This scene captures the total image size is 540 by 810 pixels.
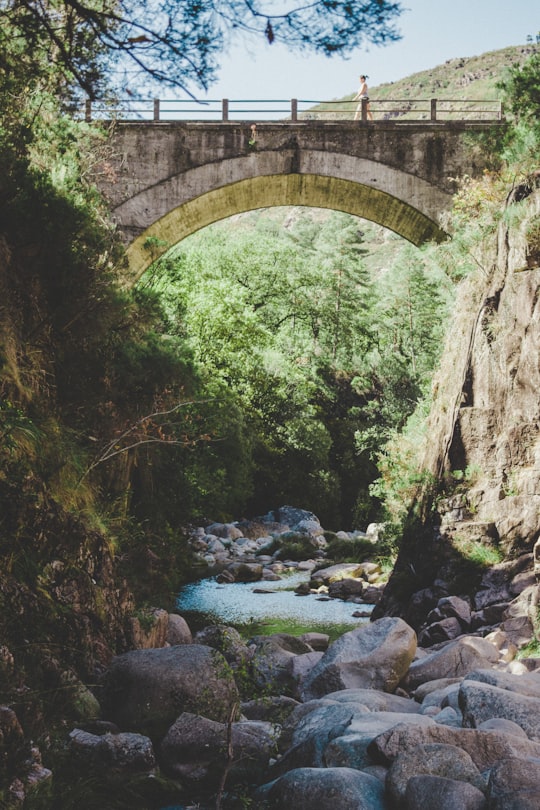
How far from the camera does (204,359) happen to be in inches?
779

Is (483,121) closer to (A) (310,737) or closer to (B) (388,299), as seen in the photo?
(A) (310,737)

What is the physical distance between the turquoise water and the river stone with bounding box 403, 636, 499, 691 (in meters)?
3.80

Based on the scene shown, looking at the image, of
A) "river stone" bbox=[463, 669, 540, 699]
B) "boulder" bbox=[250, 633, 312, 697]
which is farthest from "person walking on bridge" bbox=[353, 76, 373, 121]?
"river stone" bbox=[463, 669, 540, 699]

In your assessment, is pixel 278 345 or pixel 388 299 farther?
pixel 388 299

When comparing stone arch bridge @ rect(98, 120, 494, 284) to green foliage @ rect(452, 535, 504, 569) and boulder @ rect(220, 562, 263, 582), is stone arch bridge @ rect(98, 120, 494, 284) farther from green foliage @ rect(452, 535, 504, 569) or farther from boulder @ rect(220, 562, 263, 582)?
green foliage @ rect(452, 535, 504, 569)

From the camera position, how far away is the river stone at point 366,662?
7023mm

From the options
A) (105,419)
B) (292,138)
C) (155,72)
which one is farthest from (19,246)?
(292,138)

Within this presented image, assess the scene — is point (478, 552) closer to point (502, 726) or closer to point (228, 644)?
point (228, 644)

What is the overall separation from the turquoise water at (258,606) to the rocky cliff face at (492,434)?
1.60 meters

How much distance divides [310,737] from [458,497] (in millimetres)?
5676

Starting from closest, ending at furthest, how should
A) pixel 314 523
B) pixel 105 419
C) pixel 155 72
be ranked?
1. pixel 155 72
2. pixel 105 419
3. pixel 314 523

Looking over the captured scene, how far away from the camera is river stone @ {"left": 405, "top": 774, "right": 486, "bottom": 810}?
4004 mm

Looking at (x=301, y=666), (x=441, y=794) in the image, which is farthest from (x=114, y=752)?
(x=301, y=666)

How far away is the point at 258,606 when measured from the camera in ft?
43.1
